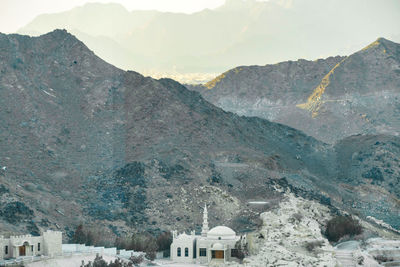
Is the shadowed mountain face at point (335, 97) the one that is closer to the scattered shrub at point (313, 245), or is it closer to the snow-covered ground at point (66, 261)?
the scattered shrub at point (313, 245)

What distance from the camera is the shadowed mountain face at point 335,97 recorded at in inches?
6585

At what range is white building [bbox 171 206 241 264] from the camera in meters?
75.9

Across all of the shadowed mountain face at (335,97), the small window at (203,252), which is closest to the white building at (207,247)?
the small window at (203,252)

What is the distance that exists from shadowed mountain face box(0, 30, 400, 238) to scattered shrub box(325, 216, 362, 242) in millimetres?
10496

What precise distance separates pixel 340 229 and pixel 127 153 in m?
43.5

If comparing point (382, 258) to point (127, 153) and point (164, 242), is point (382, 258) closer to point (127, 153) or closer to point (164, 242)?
point (164, 242)

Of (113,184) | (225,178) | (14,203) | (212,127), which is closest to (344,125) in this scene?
(212,127)

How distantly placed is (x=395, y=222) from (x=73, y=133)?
51324mm

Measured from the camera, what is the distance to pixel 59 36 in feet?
468

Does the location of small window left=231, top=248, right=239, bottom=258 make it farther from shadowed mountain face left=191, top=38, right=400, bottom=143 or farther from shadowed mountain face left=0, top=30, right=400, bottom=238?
shadowed mountain face left=191, top=38, right=400, bottom=143

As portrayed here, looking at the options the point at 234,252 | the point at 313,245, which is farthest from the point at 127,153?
the point at 313,245

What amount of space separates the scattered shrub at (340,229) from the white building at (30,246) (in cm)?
3129

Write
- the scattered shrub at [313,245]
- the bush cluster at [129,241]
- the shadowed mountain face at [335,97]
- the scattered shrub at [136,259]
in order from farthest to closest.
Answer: the shadowed mountain face at [335,97], the bush cluster at [129,241], the scattered shrub at [136,259], the scattered shrub at [313,245]

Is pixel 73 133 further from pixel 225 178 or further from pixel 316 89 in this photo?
pixel 316 89
